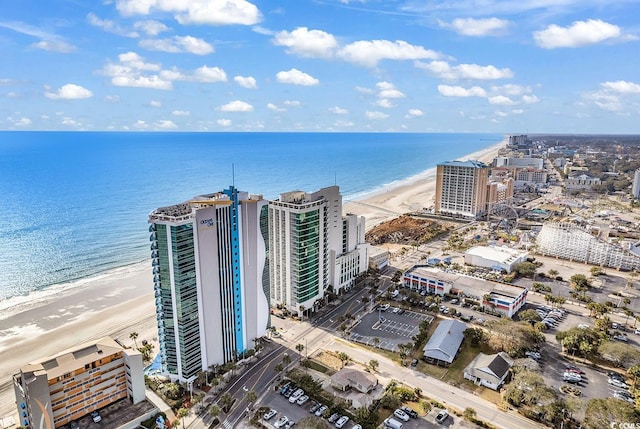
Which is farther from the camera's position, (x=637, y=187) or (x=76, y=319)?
(x=637, y=187)

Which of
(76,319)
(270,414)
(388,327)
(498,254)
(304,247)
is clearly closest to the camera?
(270,414)

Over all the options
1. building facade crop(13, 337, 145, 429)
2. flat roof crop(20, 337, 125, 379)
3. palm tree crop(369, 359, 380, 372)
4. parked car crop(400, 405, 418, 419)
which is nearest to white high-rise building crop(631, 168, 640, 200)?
palm tree crop(369, 359, 380, 372)

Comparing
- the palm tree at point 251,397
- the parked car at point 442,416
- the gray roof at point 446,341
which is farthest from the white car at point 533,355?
the palm tree at point 251,397

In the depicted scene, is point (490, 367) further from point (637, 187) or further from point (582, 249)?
point (637, 187)

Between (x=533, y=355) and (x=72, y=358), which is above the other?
(x=72, y=358)

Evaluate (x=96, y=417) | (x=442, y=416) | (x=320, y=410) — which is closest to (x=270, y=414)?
(x=320, y=410)

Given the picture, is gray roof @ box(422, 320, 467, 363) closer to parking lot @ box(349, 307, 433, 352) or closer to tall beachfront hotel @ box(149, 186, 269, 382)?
parking lot @ box(349, 307, 433, 352)

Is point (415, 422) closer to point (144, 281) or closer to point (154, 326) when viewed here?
point (154, 326)
